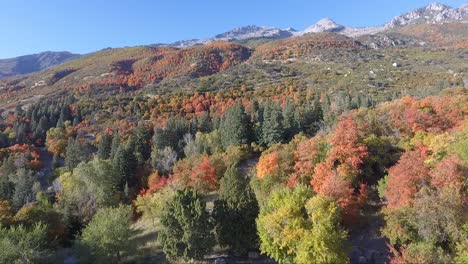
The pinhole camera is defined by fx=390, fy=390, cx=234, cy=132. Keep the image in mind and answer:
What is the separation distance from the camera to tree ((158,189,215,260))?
4119 centimetres

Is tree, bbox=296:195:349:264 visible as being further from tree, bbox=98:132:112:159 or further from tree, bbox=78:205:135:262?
tree, bbox=98:132:112:159

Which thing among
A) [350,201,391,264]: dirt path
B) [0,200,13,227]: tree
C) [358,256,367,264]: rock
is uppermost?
[0,200,13,227]: tree

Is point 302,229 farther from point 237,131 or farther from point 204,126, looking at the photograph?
point 204,126

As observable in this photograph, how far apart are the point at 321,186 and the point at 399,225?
36.4 feet

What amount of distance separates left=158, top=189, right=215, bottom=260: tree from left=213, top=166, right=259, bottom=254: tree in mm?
1486

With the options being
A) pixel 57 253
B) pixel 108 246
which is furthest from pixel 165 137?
pixel 108 246

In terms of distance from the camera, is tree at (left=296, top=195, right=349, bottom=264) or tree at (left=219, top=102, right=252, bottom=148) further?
tree at (left=219, top=102, right=252, bottom=148)

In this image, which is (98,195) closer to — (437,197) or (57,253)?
(57,253)

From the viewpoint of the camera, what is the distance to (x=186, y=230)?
4119cm

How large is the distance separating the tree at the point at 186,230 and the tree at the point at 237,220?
4.87ft

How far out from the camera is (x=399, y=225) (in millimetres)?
35281

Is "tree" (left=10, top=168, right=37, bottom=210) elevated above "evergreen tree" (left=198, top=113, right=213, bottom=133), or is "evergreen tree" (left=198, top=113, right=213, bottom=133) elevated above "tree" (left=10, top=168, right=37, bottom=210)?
"evergreen tree" (left=198, top=113, right=213, bottom=133)

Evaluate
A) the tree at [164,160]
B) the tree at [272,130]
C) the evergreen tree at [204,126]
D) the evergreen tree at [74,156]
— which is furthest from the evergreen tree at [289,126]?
the evergreen tree at [74,156]

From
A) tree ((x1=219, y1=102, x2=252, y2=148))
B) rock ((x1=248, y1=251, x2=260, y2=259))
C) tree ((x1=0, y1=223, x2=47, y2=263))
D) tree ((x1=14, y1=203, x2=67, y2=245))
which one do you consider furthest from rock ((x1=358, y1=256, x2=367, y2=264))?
tree ((x1=219, y1=102, x2=252, y2=148))
